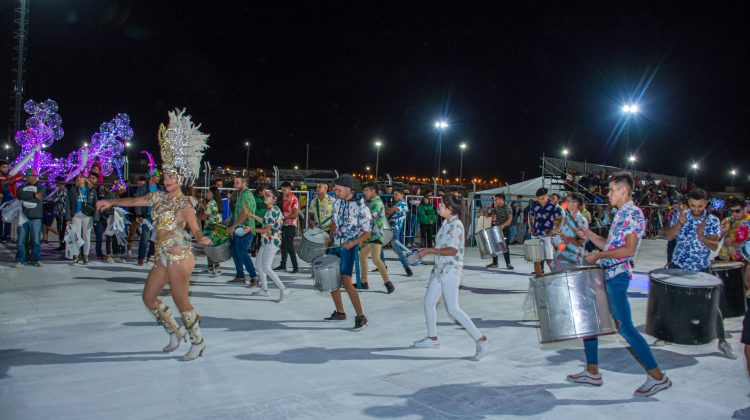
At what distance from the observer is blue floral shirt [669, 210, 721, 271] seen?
6199 millimetres

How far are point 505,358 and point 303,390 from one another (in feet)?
7.40

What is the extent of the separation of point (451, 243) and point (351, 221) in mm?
1765

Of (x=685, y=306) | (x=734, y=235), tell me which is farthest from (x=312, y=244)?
(x=734, y=235)

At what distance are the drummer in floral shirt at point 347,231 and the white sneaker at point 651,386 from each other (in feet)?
10.4

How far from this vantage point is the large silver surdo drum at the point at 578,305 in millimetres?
4309

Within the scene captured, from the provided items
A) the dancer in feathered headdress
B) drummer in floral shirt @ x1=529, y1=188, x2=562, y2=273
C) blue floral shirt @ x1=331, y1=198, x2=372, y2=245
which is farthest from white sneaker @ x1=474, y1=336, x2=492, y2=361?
drummer in floral shirt @ x1=529, y1=188, x2=562, y2=273

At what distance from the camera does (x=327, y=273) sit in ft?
21.2

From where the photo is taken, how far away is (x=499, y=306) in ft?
27.5

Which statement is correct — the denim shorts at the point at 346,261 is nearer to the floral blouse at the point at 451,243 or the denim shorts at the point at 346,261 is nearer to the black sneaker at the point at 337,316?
the black sneaker at the point at 337,316

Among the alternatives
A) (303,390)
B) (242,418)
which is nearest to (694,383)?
(303,390)

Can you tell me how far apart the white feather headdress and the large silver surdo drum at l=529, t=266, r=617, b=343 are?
3.82m

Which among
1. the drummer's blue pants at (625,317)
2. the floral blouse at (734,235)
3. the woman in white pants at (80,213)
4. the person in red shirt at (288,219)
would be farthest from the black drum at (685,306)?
the woman in white pants at (80,213)

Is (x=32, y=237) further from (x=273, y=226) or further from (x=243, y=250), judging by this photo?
(x=273, y=226)

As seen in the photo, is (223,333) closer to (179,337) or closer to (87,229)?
(179,337)
